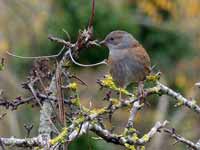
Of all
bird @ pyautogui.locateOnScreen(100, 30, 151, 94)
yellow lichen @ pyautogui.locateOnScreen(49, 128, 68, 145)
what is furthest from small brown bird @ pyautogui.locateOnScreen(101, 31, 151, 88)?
yellow lichen @ pyautogui.locateOnScreen(49, 128, 68, 145)

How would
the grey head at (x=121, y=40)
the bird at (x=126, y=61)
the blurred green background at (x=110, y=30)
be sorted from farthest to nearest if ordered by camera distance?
the blurred green background at (x=110, y=30), the grey head at (x=121, y=40), the bird at (x=126, y=61)

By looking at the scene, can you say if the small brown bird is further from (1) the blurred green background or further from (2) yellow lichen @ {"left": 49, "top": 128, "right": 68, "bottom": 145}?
(1) the blurred green background

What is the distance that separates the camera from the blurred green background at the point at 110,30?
9242mm

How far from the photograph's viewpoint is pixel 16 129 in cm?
931

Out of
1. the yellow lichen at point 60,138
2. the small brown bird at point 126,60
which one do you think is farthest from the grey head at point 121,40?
the yellow lichen at point 60,138

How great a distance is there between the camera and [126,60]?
5.44 metres

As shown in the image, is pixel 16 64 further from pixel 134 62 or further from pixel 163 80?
pixel 134 62

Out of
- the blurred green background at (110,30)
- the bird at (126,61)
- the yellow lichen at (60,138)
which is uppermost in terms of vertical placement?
the blurred green background at (110,30)

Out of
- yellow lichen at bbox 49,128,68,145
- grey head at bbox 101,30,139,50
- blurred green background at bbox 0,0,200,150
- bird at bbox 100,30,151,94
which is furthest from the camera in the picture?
blurred green background at bbox 0,0,200,150

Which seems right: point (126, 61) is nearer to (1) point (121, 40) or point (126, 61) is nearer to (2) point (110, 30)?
(1) point (121, 40)

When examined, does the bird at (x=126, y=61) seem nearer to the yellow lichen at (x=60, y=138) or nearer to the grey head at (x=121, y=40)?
the grey head at (x=121, y=40)

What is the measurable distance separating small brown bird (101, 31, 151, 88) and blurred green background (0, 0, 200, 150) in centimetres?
308

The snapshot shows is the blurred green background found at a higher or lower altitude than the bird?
higher

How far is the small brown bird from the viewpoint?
17.1 ft
